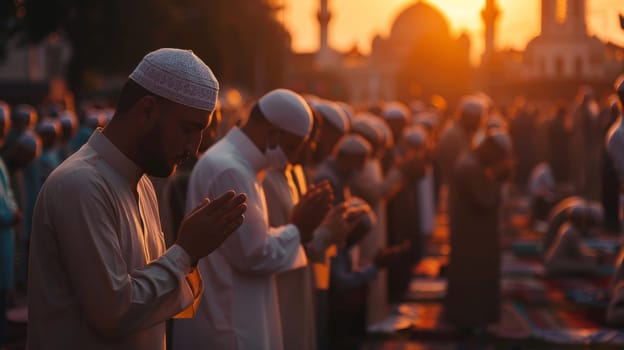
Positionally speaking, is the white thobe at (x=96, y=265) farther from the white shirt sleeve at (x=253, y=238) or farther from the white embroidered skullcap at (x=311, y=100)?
the white embroidered skullcap at (x=311, y=100)

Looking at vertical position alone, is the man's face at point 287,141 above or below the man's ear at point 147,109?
below

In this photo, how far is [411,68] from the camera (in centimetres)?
5416

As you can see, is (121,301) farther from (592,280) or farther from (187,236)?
(592,280)

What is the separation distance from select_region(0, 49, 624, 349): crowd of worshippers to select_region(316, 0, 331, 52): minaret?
63.5 metres

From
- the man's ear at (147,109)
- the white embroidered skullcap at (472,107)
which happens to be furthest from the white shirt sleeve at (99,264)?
the white embroidered skullcap at (472,107)

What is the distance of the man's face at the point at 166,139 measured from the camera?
2.97 meters

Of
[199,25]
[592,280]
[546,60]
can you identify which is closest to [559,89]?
[199,25]

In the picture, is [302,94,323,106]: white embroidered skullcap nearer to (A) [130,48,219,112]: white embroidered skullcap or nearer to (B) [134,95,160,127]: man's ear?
(A) [130,48,219,112]: white embroidered skullcap

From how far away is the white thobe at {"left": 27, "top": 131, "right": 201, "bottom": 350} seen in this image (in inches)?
111

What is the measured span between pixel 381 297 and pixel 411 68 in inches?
1805

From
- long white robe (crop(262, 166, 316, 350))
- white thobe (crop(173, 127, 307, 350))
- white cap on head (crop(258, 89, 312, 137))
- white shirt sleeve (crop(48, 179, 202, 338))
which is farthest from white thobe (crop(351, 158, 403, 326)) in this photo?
white shirt sleeve (crop(48, 179, 202, 338))

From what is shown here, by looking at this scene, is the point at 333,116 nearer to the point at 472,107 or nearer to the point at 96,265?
the point at 96,265

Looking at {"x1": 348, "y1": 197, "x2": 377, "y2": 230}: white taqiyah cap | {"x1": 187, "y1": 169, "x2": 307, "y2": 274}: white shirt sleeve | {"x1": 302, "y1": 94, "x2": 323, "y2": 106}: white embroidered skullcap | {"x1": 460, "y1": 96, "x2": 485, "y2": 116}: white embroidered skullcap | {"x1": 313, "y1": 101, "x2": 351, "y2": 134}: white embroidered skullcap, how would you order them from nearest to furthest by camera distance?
{"x1": 187, "y1": 169, "x2": 307, "y2": 274}: white shirt sleeve → {"x1": 348, "y1": 197, "x2": 377, "y2": 230}: white taqiyah cap → {"x1": 313, "y1": 101, "x2": 351, "y2": 134}: white embroidered skullcap → {"x1": 302, "y1": 94, "x2": 323, "y2": 106}: white embroidered skullcap → {"x1": 460, "y1": 96, "x2": 485, "y2": 116}: white embroidered skullcap

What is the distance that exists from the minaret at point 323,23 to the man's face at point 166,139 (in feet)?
230
